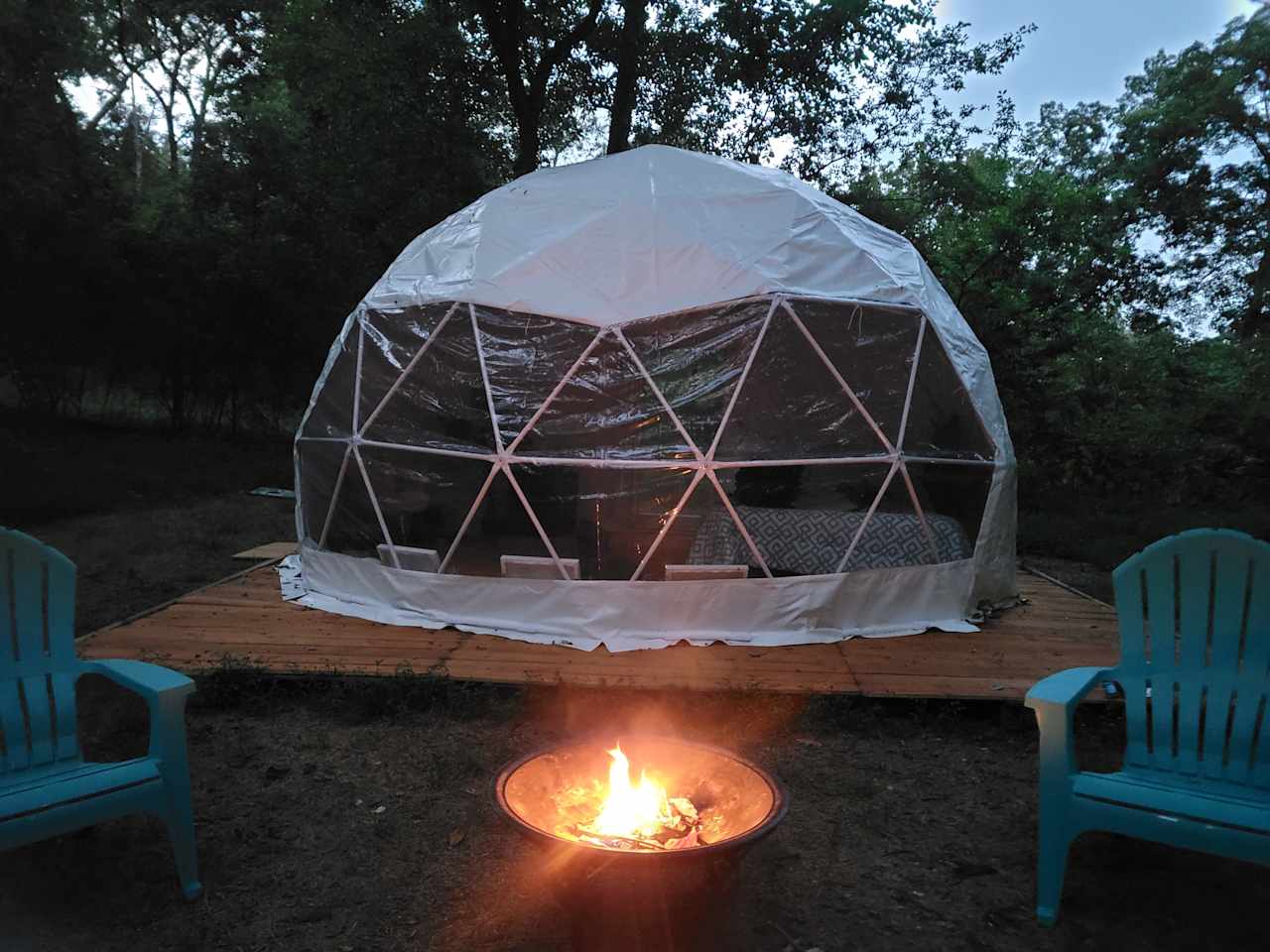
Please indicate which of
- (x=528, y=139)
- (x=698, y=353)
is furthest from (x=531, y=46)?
(x=698, y=353)

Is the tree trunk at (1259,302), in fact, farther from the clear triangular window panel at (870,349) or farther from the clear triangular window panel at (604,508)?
the clear triangular window panel at (604,508)

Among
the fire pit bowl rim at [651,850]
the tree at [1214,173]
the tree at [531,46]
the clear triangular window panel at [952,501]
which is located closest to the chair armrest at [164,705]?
the fire pit bowl rim at [651,850]

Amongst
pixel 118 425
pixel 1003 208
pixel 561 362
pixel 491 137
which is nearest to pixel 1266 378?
pixel 1003 208

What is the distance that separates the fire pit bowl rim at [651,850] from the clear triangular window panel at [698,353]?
292 cm

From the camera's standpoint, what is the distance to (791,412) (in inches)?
214

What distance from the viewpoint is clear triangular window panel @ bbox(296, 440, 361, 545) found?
6211 millimetres

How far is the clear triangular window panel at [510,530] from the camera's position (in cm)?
534

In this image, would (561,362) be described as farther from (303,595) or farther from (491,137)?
(491,137)

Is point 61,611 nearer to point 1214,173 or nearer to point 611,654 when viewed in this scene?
point 611,654

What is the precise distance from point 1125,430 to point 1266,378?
1879mm

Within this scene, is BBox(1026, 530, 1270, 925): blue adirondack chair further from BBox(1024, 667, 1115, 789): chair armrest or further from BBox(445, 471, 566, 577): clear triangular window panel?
BBox(445, 471, 566, 577): clear triangular window panel

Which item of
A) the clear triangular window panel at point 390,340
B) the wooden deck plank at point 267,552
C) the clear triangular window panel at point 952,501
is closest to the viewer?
the clear triangular window panel at point 952,501

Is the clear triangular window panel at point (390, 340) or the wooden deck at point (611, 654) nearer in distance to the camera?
the wooden deck at point (611, 654)

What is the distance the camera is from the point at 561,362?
540 cm
